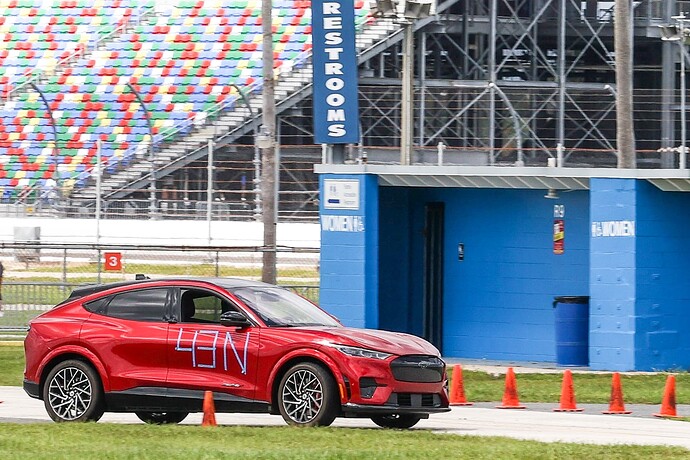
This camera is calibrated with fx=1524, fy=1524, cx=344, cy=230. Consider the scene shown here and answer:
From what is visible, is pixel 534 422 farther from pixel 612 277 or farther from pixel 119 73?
pixel 119 73

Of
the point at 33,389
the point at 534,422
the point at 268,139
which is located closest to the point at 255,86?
the point at 268,139

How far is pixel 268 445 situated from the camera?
12070mm

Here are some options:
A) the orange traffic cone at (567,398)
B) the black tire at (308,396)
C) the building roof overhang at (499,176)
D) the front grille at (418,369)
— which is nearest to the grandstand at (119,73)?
the building roof overhang at (499,176)

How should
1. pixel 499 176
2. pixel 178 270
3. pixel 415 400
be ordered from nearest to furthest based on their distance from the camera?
pixel 415 400
pixel 499 176
pixel 178 270

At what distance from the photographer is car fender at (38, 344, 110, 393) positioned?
14408 millimetres

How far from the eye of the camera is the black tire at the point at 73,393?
14461 mm

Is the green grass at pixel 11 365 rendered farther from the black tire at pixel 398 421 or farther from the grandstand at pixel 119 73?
the grandstand at pixel 119 73

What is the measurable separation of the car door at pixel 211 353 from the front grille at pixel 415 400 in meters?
1.29

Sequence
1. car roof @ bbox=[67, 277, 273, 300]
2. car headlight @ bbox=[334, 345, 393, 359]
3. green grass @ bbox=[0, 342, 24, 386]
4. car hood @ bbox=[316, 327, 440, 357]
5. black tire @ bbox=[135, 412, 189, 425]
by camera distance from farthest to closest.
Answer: green grass @ bbox=[0, 342, 24, 386] → black tire @ bbox=[135, 412, 189, 425] → car roof @ bbox=[67, 277, 273, 300] → car hood @ bbox=[316, 327, 440, 357] → car headlight @ bbox=[334, 345, 393, 359]

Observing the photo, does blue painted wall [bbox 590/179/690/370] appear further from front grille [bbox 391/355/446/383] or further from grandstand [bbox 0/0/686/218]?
grandstand [bbox 0/0/686/218]

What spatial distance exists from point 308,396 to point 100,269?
1481cm

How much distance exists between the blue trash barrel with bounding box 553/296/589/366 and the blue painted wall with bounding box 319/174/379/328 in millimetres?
2714

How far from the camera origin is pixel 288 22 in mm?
47250

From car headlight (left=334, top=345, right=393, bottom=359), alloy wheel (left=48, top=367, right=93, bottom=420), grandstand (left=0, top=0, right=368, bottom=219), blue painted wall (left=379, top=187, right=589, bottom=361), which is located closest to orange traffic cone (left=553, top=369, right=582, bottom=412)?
car headlight (left=334, top=345, right=393, bottom=359)
